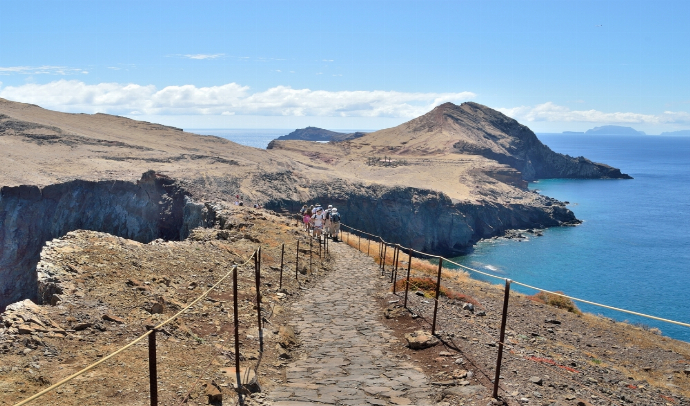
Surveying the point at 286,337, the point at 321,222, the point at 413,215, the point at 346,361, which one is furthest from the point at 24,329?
the point at 413,215

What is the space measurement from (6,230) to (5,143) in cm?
2226

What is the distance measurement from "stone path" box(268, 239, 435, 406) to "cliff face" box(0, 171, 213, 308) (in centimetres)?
1914

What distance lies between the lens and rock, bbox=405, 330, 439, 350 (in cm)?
1027

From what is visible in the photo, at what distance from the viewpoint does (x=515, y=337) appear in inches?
501

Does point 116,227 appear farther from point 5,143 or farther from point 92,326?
point 92,326

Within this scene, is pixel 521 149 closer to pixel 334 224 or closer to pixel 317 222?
pixel 334 224

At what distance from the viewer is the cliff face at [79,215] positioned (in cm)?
3638

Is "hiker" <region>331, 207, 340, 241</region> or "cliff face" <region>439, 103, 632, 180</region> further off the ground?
"cliff face" <region>439, 103, 632, 180</region>

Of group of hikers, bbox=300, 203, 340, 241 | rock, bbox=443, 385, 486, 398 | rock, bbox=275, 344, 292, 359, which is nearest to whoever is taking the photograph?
rock, bbox=443, 385, 486, 398

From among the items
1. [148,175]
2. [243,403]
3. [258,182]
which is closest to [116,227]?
[148,175]

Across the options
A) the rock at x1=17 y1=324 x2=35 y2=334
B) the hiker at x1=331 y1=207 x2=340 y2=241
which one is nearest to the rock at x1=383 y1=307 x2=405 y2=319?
the rock at x1=17 y1=324 x2=35 y2=334

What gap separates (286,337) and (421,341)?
295cm

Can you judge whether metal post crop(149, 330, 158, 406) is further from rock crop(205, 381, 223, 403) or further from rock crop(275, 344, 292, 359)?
rock crop(275, 344, 292, 359)

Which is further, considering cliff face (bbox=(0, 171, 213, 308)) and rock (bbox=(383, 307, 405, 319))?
cliff face (bbox=(0, 171, 213, 308))
